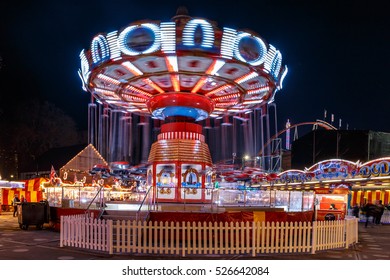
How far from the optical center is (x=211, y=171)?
22.3 metres

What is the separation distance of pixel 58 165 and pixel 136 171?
20930mm

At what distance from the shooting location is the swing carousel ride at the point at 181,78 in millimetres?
14883

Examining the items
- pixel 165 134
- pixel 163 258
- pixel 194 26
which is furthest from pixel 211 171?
pixel 163 258

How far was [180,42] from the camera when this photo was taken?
1487cm

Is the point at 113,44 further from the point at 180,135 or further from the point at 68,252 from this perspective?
the point at 68,252

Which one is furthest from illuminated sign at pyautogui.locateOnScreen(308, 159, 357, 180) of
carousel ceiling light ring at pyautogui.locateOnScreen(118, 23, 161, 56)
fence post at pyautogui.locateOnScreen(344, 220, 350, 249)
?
carousel ceiling light ring at pyautogui.locateOnScreen(118, 23, 161, 56)

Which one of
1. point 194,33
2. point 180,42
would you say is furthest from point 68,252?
point 194,33

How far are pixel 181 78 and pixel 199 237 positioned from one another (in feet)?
34.4

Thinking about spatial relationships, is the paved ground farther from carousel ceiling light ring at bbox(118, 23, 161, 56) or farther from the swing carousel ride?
carousel ceiling light ring at bbox(118, 23, 161, 56)

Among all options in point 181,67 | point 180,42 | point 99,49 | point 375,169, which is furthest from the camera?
point 375,169

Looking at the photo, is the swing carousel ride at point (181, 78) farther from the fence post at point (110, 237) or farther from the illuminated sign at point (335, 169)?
the illuminated sign at point (335, 169)

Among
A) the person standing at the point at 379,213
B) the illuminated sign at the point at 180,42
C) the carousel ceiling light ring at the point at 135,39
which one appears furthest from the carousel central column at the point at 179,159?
the person standing at the point at 379,213

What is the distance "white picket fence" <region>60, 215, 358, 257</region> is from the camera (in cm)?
1012

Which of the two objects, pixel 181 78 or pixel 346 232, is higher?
pixel 181 78
